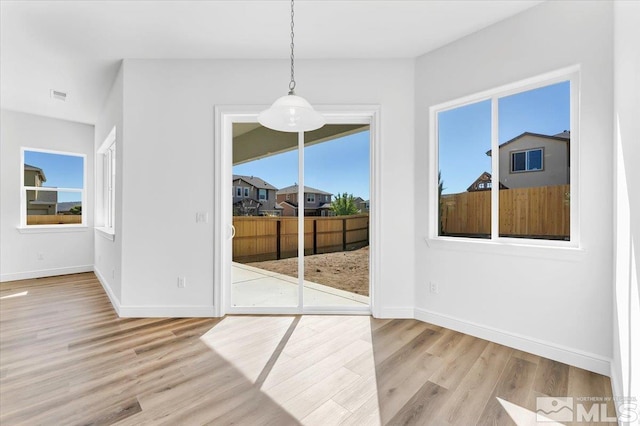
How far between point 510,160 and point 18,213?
23.7 feet

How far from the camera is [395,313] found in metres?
3.20

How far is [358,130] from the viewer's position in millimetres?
3404

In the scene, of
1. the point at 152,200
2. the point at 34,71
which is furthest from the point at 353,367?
the point at 34,71

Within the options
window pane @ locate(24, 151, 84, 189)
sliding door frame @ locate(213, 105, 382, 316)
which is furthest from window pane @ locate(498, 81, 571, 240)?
window pane @ locate(24, 151, 84, 189)

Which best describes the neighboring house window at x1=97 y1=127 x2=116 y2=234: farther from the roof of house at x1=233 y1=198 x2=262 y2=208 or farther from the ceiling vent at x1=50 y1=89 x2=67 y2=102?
the roof of house at x1=233 y1=198 x2=262 y2=208

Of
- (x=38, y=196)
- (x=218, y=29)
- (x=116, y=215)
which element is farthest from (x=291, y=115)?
(x=38, y=196)

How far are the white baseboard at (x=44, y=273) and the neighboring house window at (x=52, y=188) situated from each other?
83 cm

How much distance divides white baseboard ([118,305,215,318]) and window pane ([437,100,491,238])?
276 cm

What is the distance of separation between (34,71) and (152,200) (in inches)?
88.4

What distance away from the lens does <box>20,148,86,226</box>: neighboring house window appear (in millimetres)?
4992

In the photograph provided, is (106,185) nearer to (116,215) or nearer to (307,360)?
(116,215)

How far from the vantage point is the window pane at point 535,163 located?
7.76ft

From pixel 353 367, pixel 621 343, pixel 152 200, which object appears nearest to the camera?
pixel 621 343

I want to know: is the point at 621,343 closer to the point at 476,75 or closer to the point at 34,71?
the point at 476,75
